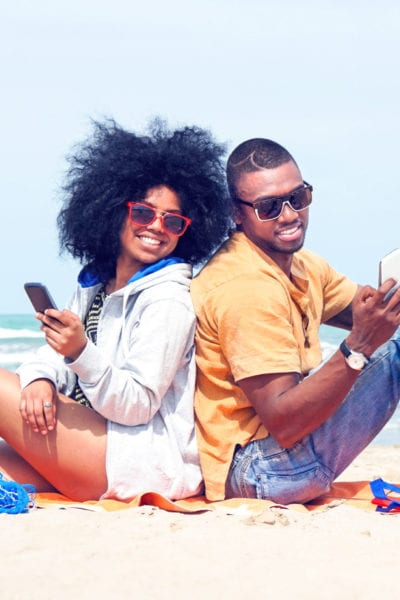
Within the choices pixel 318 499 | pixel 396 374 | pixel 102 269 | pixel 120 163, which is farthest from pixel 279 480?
pixel 120 163

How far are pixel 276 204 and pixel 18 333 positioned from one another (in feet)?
63.6

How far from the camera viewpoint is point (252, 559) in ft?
11.3

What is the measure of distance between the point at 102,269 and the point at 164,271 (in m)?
0.45

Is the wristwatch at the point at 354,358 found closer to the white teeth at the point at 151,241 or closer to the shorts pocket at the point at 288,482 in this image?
the shorts pocket at the point at 288,482

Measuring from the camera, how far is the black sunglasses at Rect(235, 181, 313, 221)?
4.53m

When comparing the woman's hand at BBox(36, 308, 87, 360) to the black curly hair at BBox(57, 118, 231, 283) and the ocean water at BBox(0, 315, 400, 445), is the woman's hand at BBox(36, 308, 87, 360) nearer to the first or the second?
the black curly hair at BBox(57, 118, 231, 283)

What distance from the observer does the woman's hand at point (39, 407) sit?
14.4 feet

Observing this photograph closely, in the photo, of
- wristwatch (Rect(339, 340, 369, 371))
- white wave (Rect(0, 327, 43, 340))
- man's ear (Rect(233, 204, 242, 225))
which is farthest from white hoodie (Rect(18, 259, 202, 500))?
white wave (Rect(0, 327, 43, 340))

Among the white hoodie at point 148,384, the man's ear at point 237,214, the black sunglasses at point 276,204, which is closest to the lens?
the white hoodie at point 148,384

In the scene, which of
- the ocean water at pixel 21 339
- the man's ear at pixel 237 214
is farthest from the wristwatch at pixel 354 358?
the ocean water at pixel 21 339

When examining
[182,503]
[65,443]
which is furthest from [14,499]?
[182,503]

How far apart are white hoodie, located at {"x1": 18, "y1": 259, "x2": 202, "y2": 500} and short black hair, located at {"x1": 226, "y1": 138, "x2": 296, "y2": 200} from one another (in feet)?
1.75

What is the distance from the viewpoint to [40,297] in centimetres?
426

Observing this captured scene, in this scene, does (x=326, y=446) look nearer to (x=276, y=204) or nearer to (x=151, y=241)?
(x=276, y=204)
